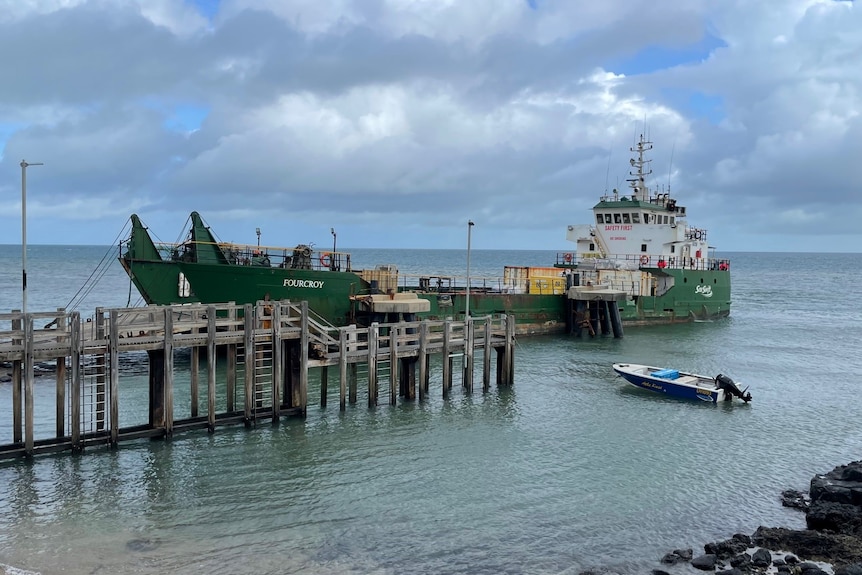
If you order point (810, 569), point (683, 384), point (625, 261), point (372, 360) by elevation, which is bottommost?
point (810, 569)

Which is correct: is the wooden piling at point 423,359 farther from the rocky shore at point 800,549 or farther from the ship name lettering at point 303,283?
the rocky shore at point 800,549

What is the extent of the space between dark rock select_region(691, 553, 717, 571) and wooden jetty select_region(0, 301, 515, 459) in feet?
37.5

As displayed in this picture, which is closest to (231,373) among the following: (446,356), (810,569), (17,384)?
(17,384)

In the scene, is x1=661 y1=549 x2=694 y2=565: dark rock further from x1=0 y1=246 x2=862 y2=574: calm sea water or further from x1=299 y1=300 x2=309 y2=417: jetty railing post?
x1=299 y1=300 x2=309 y2=417: jetty railing post

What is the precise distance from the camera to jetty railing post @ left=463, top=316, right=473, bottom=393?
25.2 m

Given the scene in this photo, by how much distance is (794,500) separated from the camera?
1666cm

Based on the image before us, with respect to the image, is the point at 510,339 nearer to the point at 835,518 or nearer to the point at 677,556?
the point at 835,518

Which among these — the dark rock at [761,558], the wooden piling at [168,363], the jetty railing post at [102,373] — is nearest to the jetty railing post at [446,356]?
the wooden piling at [168,363]

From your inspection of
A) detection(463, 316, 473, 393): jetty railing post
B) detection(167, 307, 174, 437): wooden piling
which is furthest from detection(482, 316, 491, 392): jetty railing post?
detection(167, 307, 174, 437): wooden piling

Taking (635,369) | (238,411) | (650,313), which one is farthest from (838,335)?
(238,411)

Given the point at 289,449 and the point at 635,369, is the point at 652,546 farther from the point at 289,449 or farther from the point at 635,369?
the point at 635,369

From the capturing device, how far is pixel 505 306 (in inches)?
1631

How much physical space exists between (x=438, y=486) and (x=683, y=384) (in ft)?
42.9

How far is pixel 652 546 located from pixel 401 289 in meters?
26.0
